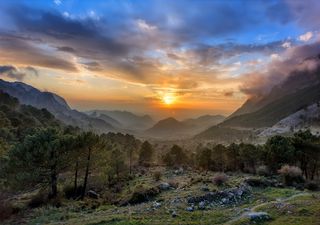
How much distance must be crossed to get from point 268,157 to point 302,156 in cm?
648

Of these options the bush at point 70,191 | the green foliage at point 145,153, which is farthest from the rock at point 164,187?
the green foliage at point 145,153

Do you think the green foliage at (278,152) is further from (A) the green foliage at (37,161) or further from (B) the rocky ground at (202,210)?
(A) the green foliage at (37,161)

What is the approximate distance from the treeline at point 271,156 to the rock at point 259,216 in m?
41.2

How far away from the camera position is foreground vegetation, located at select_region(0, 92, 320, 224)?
23.6 m

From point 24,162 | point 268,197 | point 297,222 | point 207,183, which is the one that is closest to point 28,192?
point 24,162

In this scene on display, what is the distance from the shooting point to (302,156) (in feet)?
193

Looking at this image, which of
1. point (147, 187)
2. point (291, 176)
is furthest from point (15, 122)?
point (291, 176)

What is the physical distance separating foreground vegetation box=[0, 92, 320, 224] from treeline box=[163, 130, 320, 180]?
8.0 inches

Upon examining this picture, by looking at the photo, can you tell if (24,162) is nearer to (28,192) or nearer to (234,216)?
(28,192)

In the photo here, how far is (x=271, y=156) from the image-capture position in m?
61.0

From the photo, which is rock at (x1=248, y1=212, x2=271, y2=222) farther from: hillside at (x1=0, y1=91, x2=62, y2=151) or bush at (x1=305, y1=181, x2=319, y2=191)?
hillside at (x1=0, y1=91, x2=62, y2=151)

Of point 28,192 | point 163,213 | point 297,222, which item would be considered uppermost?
point 297,222

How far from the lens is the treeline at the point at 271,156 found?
58875mm

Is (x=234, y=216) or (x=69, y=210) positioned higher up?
(x=234, y=216)
